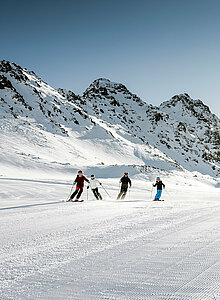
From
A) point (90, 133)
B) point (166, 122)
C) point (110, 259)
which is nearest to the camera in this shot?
point (110, 259)

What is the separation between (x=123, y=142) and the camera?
57.6 meters

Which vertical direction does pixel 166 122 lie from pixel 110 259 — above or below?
above

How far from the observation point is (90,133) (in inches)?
2260

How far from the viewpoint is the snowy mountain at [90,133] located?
1561 inches

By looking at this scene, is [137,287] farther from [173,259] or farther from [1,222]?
[1,222]

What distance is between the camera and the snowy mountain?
39656 mm

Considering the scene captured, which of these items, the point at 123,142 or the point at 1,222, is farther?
the point at 123,142

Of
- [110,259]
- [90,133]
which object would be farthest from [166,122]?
[110,259]

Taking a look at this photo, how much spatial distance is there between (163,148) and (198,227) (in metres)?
69.7

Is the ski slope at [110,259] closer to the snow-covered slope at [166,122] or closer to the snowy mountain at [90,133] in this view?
the snowy mountain at [90,133]

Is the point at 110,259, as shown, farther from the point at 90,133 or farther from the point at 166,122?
the point at 166,122

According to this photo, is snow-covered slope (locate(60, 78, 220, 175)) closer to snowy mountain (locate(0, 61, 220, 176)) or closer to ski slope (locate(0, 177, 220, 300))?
snowy mountain (locate(0, 61, 220, 176))

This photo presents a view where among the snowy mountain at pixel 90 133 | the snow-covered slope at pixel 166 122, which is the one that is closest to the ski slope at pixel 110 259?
the snowy mountain at pixel 90 133

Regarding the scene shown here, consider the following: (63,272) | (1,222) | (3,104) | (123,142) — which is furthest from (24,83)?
(63,272)
